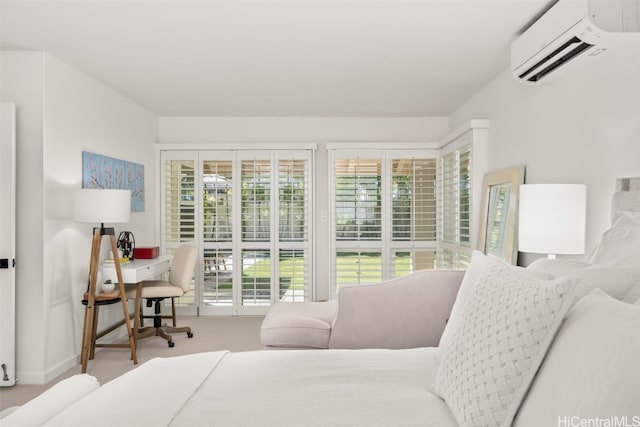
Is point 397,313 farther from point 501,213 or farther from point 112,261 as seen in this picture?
point 112,261

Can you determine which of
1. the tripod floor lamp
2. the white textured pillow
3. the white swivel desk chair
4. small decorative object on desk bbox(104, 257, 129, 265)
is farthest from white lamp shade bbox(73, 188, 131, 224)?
the white textured pillow

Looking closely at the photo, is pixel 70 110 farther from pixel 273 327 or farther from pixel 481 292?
pixel 481 292

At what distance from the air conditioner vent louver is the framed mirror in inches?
27.5

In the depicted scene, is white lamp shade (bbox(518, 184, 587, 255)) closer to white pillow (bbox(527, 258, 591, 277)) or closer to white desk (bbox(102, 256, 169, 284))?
white pillow (bbox(527, 258, 591, 277))

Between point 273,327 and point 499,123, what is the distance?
2637mm

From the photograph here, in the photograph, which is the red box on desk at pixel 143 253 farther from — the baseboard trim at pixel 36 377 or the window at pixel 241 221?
the baseboard trim at pixel 36 377

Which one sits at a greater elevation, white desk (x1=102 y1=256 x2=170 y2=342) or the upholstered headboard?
the upholstered headboard

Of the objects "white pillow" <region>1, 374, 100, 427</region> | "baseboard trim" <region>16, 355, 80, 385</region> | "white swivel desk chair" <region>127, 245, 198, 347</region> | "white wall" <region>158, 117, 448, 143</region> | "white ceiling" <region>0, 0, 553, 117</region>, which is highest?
"white ceiling" <region>0, 0, 553, 117</region>

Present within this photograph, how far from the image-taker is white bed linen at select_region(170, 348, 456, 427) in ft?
3.72

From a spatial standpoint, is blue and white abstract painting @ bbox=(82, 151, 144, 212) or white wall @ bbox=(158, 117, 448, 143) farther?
white wall @ bbox=(158, 117, 448, 143)

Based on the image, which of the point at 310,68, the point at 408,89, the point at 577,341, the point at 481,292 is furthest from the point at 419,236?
the point at 577,341

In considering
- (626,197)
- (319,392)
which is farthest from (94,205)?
(626,197)

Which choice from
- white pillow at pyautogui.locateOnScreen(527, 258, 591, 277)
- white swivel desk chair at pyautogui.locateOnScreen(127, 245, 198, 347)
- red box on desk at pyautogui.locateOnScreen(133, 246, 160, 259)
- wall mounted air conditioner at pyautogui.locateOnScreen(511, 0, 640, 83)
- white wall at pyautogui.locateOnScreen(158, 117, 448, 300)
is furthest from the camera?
white wall at pyautogui.locateOnScreen(158, 117, 448, 300)

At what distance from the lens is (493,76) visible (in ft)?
12.0
